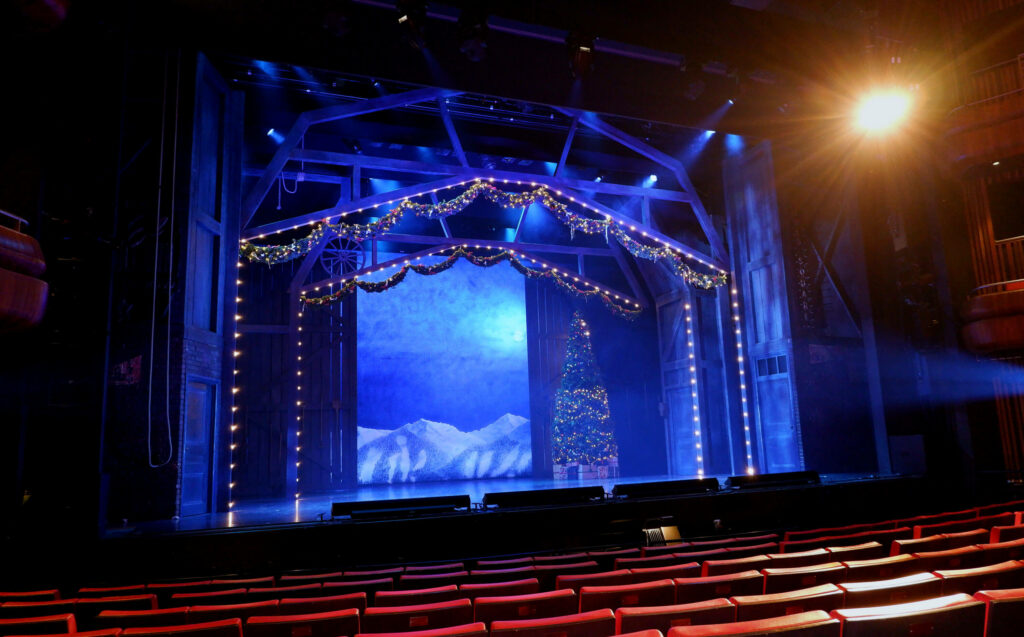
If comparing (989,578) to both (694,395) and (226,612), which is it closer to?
(226,612)

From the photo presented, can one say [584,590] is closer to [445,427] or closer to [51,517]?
[51,517]

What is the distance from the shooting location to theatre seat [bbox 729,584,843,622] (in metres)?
2.21

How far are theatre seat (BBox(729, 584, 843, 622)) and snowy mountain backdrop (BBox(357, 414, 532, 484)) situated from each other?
12.9 m

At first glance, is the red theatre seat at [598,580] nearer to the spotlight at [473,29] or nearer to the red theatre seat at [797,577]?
the red theatre seat at [797,577]

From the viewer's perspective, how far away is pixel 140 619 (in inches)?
107

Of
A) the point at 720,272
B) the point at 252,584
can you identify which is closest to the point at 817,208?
the point at 720,272

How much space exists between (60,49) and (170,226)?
2.46 meters

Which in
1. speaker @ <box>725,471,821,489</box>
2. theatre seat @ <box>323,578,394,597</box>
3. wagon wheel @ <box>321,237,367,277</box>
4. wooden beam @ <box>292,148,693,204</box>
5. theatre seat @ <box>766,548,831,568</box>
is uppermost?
wooden beam @ <box>292,148,693,204</box>

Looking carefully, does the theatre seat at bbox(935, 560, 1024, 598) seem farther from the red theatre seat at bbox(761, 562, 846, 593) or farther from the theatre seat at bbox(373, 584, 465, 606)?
the theatre seat at bbox(373, 584, 465, 606)

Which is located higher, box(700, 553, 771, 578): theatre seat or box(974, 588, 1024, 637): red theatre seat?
box(974, 588, 1024, 637): red theatre seat

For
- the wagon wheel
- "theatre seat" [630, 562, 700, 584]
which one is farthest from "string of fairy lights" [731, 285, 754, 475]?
"theatre seat" [630, 562, 700, 584]

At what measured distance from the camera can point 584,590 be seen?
8.69 feet

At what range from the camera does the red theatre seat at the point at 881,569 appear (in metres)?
2.93

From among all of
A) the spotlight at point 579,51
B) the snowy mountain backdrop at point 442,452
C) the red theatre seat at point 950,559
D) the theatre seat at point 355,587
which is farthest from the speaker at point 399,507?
the snowy mountain backdrop at point 442,452
